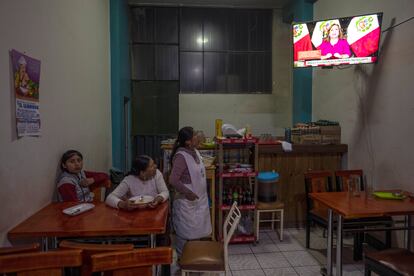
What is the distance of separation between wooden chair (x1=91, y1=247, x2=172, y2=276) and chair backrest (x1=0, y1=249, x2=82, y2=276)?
0.35ft

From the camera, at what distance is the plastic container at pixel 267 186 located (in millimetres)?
4020

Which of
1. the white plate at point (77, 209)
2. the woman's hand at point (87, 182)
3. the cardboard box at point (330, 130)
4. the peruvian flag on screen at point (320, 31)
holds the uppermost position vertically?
the peruvian flag on screen at point (320, 31)

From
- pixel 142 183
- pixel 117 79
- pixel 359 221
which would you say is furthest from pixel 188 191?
pixel 117 79

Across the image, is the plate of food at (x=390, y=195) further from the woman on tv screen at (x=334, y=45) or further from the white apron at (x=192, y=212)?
the white apron at (x=192, y=212)

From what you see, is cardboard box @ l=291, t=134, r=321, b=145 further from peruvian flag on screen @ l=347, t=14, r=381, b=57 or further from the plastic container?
peruvian flag on screen @ l=347, t=14, r=381, b=57

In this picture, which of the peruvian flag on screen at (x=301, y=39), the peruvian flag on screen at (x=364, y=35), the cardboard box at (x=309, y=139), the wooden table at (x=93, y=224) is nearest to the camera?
the wooden table at (x=93, y=224)

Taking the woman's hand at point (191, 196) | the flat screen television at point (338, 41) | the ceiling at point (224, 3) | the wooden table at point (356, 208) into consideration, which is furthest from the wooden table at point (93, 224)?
the ceiling at point (224, 3)

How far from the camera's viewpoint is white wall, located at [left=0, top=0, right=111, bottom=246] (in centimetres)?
198

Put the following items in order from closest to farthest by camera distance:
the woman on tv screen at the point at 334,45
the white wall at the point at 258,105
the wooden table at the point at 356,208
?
the wooden table at the point at 356,208 → the woman on tv screen at the point at 334,45 → the white wall at the point at 258,105

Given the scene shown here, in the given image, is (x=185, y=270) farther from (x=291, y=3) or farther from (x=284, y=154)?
(x=291, y=3)

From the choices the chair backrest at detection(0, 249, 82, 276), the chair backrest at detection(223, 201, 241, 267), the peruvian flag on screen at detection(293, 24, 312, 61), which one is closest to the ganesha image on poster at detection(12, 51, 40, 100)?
the chair backrest at detection(0, 249, 82, 276)

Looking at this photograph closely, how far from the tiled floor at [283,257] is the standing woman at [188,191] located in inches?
17.6

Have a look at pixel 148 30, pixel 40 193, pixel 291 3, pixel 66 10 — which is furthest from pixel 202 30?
pixel 40 193

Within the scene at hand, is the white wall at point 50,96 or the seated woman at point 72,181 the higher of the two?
the white wall at point 50,96
